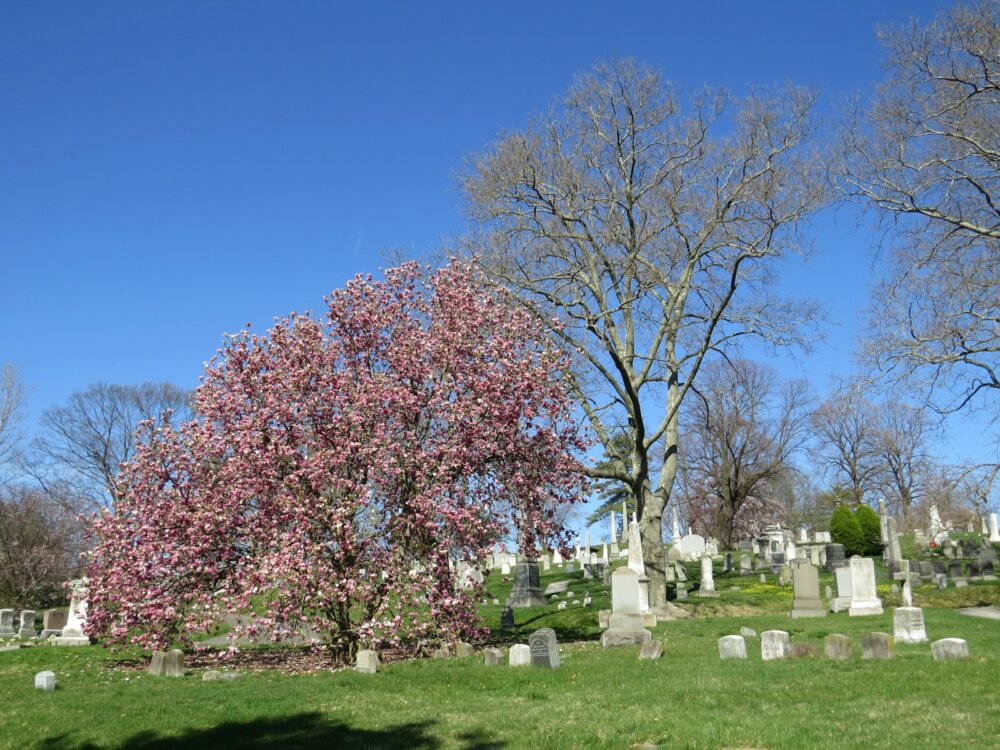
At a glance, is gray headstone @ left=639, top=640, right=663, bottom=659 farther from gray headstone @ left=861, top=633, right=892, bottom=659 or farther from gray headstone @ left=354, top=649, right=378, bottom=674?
gray headstone @ left=354, top=649, right=378, bottom=674

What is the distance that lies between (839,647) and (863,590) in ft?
35.1

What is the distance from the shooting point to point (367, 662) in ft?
46.1

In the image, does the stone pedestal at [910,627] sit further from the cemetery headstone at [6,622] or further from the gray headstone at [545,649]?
the cemetery headstone at [6,622]

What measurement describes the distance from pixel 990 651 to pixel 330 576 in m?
10.6

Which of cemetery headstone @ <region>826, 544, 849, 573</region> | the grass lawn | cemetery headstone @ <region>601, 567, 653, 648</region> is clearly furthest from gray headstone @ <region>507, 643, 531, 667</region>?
cemetery headstone @ <region>826, 544, 849, 573</region>

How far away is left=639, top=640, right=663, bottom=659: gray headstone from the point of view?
1398cm

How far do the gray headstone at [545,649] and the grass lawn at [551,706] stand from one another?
0.71 feet

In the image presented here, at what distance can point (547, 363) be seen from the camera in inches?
685

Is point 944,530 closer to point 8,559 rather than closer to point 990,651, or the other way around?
point 990,651

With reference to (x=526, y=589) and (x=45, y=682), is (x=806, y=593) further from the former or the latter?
(x=45, y=682)

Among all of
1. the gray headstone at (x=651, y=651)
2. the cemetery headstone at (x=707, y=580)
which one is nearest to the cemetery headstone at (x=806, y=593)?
the cemetery headstone at (x=707, y=580)

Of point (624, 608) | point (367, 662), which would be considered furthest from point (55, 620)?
point (624, 608)

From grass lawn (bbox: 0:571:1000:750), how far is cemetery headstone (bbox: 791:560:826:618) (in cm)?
749

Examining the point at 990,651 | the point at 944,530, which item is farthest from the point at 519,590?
the point at 944,530
